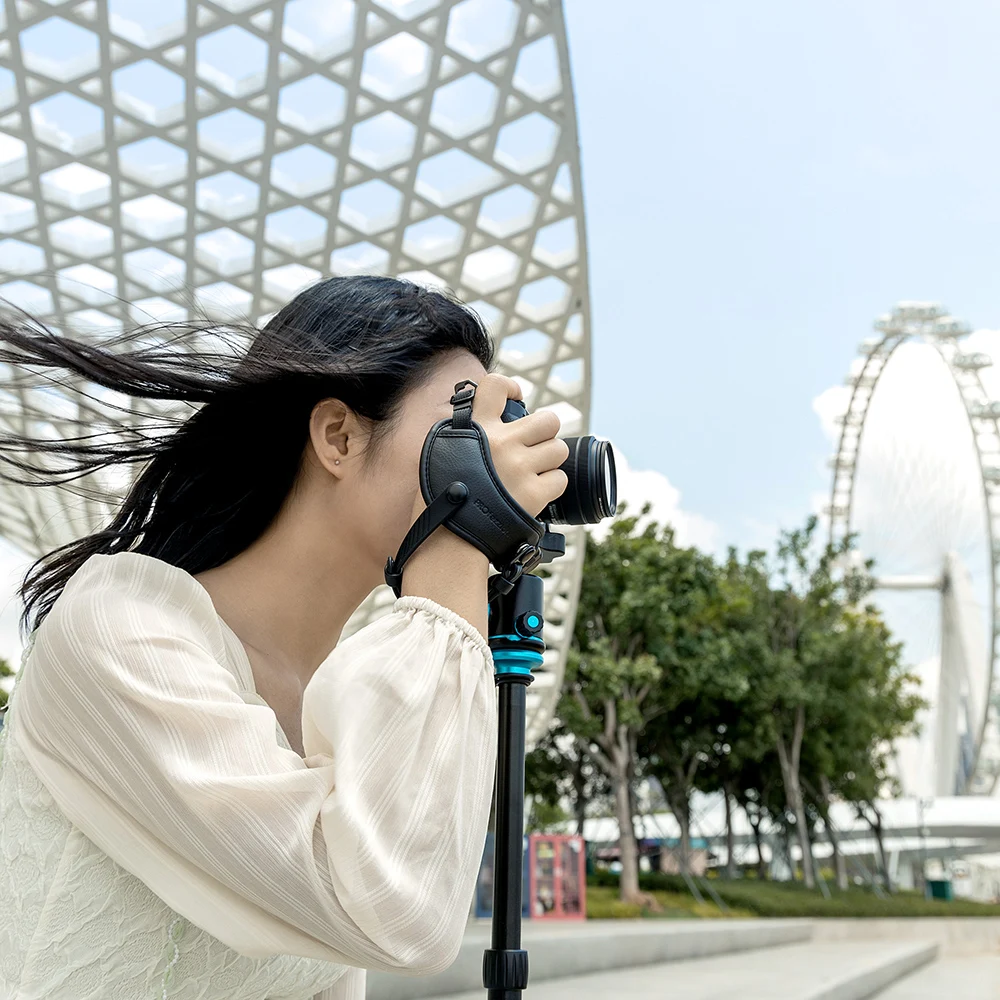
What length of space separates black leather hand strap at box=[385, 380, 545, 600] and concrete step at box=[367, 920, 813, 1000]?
452 cm

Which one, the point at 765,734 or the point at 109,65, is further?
the point at 765,734

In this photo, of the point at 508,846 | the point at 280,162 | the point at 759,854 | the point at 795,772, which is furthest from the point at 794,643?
the point at 508,846

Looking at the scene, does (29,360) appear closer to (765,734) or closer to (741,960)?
(741,960)

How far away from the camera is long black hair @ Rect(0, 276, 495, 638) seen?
1.43 meters

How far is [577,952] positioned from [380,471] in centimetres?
915

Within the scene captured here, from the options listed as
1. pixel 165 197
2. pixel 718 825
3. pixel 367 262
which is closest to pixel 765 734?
pixel 367 262

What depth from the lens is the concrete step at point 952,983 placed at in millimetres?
12383

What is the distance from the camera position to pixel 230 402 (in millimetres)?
1498

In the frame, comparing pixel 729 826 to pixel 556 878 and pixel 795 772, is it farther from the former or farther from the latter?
pixel 556 878

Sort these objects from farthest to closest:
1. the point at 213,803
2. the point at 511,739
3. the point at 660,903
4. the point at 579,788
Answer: the point at 579,788
the point at 660,903
the point at 511,739
the point at 213,803

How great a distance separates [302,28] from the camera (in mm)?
12938

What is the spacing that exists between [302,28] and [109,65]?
235 cm

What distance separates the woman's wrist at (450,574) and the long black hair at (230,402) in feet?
0.93

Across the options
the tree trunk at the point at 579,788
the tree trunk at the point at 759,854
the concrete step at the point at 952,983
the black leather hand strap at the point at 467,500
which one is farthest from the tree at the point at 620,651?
the black leather hand strap at the point at 467,500
